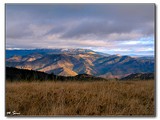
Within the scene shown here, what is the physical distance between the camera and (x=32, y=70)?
598 cm

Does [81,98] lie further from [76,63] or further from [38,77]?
[38,77]

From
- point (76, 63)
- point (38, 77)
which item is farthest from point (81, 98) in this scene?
point (38, 77)

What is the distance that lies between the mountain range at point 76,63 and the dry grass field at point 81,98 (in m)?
0.17

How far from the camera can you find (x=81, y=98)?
597 cm

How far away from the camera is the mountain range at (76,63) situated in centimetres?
593

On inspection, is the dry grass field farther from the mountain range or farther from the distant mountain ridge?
the mountain range

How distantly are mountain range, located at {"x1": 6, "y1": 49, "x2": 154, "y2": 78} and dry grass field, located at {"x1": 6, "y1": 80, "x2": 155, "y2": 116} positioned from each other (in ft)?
0.57

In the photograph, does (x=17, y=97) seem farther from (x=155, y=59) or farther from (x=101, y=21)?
(x=155, y=59)

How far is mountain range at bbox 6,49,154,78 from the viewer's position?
5.93m

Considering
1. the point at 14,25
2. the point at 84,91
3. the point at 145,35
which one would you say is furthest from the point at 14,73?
the point at 145,35

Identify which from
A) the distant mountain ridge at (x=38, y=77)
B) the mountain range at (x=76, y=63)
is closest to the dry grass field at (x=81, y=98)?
the distant mountain ridge at (x=38, y=77)

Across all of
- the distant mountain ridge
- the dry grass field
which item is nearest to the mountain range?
the distant mountain ridge

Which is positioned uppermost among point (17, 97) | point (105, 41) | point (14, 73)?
point (105, 41)

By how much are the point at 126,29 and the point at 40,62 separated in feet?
4.54
